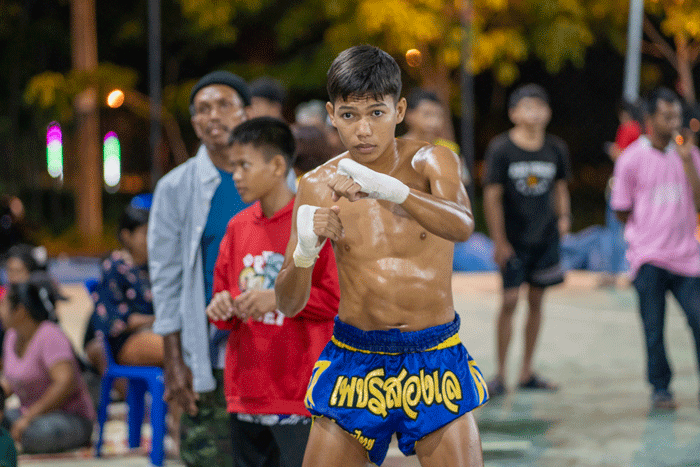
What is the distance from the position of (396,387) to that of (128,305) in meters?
2.93

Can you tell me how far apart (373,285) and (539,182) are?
3.71 meters

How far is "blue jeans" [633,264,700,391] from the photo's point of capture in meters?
5.29

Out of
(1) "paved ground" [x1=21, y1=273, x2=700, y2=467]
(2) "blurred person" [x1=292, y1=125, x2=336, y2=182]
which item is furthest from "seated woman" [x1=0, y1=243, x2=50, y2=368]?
(2) "blurred person" [x1=292, y1=125, x2=336, y2=182]

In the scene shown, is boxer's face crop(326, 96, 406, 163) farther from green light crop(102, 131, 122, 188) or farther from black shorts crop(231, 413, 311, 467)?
green light crop(102, 131, 122, 188)

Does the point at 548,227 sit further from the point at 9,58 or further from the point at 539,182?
the point at 9,58

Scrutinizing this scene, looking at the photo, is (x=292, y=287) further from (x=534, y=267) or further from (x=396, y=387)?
(x=534, y=267)

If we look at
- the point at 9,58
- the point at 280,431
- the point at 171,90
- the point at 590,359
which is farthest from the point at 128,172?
the point at 280,431

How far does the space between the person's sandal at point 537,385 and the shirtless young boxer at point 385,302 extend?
147 inches

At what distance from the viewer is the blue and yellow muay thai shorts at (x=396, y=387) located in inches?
92.4

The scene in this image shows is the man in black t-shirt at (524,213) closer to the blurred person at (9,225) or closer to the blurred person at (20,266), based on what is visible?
the blurred person at (20,266)

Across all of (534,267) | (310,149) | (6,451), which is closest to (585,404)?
(534,267)

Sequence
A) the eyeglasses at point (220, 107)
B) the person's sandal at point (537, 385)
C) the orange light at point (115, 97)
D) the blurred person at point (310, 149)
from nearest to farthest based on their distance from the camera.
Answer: the eyeglasses at point (220, 107) < the blurred person at point (310, 149) < the person's sandal at point (537, 385) < the orange light at point (115, 97)

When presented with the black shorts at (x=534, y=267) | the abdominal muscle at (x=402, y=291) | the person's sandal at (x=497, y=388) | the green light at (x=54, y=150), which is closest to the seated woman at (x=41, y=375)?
the person's sandal at (x=497, y=388)

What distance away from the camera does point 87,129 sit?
16.2 meters
